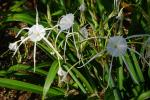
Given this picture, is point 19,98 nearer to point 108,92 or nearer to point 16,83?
point 16,83

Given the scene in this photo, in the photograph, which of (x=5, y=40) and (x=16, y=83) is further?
(x=5, y=40)

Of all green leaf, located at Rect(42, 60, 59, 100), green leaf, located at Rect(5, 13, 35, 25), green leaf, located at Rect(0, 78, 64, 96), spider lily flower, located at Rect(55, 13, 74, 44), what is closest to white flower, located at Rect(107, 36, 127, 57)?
spider lily flower, located at Rect(55, 13, 74, 44)

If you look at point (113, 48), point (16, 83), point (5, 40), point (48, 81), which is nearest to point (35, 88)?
point (16, 83)

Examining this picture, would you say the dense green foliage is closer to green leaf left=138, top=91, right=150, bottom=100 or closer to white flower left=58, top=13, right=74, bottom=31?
green leaf left=138, top=91, right=150, bottom=100

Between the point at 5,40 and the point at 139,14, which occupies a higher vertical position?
the point at 5,40

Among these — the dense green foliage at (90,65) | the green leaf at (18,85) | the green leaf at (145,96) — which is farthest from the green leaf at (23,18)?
the green leaf at (145,96)

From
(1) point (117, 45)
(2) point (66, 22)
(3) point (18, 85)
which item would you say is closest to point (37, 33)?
(2) point (66, 22)

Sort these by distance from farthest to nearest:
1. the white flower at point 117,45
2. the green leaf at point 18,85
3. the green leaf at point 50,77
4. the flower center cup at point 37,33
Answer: the green leaf at point 18,85 → the green leaf at point 50,77 → the flower center cup at point 37,33 → the white flower at point 117,45

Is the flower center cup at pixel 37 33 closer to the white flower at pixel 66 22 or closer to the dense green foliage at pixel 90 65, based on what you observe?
the white flower at pixel 66 22
